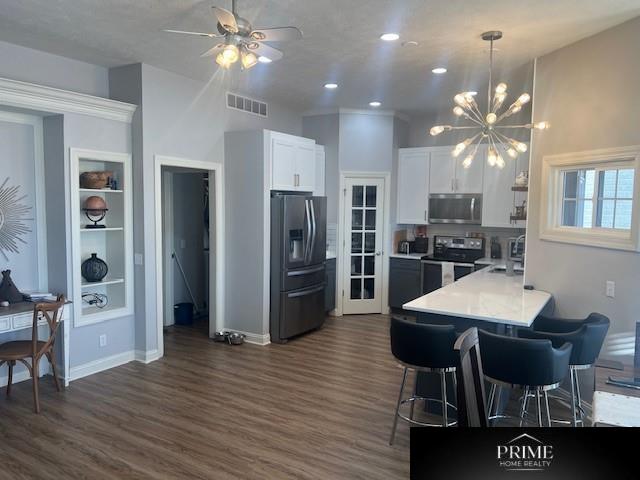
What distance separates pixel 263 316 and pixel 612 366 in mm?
3750

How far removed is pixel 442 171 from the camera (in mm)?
6934

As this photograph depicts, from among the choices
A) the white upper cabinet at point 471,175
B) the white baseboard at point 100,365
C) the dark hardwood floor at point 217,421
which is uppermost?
the white upper cabinet at point 471,175

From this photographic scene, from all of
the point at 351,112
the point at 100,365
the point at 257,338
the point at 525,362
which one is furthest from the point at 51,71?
the point at 525,362

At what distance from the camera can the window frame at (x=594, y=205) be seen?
3396 mm

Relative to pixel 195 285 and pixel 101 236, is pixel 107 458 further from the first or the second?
pixel 195 285

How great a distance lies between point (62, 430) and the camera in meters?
3.47

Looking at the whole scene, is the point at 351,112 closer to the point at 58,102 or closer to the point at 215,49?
the point at 58,102

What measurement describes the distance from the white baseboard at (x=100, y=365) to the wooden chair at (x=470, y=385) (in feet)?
13.6

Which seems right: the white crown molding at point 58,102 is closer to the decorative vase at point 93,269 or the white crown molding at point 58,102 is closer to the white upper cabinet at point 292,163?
the decorative vase at point 93,269

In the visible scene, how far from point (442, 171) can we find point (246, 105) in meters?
2.96

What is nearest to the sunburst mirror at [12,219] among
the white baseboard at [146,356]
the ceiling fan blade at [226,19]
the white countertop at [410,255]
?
the white baseboard at [146,356]

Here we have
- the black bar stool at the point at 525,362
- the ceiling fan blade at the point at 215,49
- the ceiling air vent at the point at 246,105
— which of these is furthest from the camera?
the ceiling air vent at the point at 246,105

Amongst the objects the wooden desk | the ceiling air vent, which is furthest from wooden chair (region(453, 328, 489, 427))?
the ceiling air vent

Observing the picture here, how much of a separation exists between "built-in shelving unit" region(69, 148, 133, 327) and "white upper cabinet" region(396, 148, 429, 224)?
3.99 m
